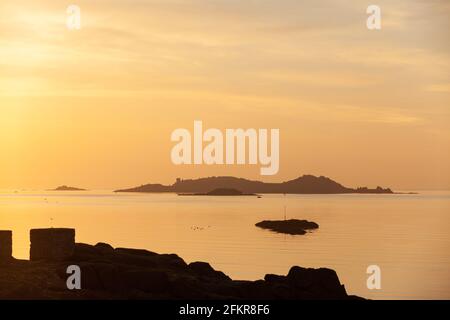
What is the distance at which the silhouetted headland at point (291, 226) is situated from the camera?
142875 millimetres

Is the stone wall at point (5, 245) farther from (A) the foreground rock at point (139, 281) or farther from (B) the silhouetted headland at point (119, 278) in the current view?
(A) the foreground rock at point (139, 281)

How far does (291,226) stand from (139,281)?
11719cm

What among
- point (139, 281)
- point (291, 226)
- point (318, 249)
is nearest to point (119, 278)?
point (139, 281)

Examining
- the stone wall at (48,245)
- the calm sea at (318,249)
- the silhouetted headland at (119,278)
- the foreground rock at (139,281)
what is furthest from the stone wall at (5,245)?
the calm sea at (318,249)

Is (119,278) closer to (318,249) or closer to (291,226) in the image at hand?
(318,249)

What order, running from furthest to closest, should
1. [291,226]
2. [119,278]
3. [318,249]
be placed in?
[291,226] < [318,249] < [119,278]

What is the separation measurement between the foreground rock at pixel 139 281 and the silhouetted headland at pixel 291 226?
4085 inches

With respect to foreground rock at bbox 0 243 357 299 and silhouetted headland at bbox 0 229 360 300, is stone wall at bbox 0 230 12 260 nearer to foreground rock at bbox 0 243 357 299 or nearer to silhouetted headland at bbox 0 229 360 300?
silhouetted headland at bbox 0 229 360 300

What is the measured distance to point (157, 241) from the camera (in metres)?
113

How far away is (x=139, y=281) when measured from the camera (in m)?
29.8

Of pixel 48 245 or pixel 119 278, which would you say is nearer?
pixel 119 278

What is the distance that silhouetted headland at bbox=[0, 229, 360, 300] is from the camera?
27375 mm
